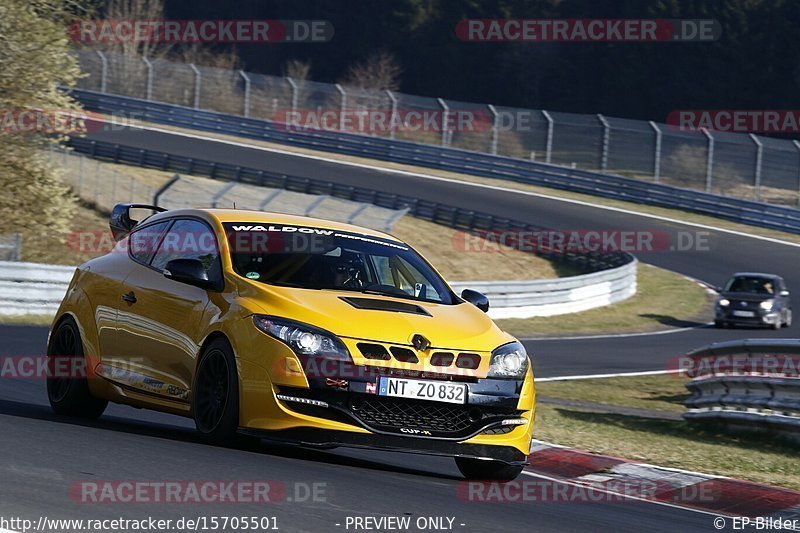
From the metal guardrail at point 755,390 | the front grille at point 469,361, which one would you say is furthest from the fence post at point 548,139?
the front grille at point 469,361

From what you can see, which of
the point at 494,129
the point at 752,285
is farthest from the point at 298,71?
the point at 752,285

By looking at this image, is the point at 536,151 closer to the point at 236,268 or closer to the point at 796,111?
the point at 796,111

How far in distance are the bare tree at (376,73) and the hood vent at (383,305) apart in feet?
239

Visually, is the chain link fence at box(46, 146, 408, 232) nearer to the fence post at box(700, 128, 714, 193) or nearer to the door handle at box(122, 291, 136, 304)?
the fence post at box(700, 128, 714, 193)

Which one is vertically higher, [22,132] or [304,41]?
[304,41]

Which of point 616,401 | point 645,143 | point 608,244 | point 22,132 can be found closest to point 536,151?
point 645,143

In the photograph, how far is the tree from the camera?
2583cm

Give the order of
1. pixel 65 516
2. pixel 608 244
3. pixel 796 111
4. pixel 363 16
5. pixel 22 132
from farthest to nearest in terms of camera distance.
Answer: pixel 363 16, pixel 796 111, pixel 608 244, pixel 22 132, pixel 65 516

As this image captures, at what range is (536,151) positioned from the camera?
49500mm

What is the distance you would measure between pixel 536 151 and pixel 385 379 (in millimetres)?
42487

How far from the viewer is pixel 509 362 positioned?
8156mm

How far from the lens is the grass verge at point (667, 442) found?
1025cm

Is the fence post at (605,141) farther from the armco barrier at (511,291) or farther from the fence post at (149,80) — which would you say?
the fence post at (149,80)
